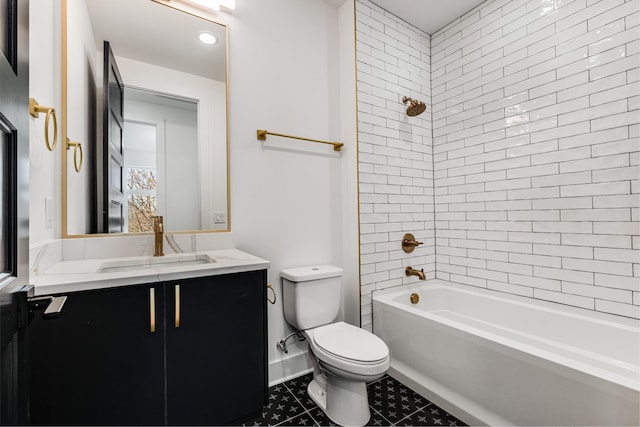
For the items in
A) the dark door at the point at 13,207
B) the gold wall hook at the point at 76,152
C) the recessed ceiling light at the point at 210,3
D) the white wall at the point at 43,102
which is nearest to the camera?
the dark door at the point at 13,207

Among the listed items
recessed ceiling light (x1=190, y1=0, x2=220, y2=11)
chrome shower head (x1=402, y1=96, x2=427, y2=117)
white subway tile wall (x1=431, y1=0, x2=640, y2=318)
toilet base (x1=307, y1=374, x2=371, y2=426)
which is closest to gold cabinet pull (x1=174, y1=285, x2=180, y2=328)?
toilet base (x1=307, y1=374, x2=371, y2=426)

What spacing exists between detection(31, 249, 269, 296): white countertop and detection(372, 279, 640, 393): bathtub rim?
112 centimetres

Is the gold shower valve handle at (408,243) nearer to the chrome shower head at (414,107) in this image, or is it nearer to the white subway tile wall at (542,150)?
the white subway tile wall at (542,150)

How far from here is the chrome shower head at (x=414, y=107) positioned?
231cm

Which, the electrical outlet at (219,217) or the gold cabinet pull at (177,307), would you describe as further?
the electrical outlet at (219,217)

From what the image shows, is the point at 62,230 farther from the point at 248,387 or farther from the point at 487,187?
the point at 487,187

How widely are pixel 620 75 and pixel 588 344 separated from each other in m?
1.56

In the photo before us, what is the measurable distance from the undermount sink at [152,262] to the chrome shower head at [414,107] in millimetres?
1886

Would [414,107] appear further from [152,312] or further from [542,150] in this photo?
[152,312]

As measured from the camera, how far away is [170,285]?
3.90 ft

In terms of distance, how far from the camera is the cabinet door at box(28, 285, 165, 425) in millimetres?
976

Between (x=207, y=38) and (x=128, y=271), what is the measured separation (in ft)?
4.80

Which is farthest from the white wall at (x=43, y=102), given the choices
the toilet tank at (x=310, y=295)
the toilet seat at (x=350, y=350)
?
the toilet seat at (x=350, y=350)

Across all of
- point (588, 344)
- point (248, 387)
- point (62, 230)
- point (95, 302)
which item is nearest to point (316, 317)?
point (248, 387)
